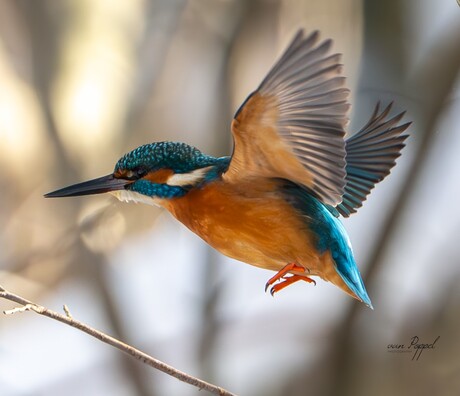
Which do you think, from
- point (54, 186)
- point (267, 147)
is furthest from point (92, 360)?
point (267, 147)

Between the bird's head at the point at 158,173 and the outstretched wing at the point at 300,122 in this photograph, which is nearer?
the outstretched wing at the point at 300,122

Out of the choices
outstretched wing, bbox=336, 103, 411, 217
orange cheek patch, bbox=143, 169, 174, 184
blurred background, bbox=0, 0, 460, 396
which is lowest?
blurred background, bbox=0, 0, 460, 396

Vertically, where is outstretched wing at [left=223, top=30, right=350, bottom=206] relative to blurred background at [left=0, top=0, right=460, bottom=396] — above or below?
above

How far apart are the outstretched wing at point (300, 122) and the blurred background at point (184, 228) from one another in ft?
7.35

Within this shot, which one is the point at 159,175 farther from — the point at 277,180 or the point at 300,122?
the point at 300,122

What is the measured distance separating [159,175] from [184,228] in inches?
91.4

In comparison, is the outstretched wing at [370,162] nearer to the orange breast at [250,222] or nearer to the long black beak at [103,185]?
the orange breast at [250,222]

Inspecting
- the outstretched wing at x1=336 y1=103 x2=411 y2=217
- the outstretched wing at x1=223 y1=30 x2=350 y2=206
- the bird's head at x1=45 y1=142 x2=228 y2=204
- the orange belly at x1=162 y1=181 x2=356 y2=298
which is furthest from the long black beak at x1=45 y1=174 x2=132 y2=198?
the outstretched wing at x1=336 y1=103 x2=411 y2=217

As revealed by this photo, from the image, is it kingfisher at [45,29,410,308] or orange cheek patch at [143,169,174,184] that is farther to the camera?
orange cheek patch at [143,169,174,184]

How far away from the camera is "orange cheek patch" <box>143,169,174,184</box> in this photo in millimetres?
1701

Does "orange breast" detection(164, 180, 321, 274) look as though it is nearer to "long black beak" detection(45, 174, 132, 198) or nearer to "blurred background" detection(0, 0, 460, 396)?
"long black beak" detection(45, 174, 132, 198)

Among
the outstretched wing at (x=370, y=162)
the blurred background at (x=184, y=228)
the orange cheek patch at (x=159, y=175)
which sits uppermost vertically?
the outstretched wing at (x=370, y=162)

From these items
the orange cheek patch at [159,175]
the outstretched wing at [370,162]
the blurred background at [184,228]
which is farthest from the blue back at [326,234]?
the blurred background at [184,228]

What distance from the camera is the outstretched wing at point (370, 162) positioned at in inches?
73.5
